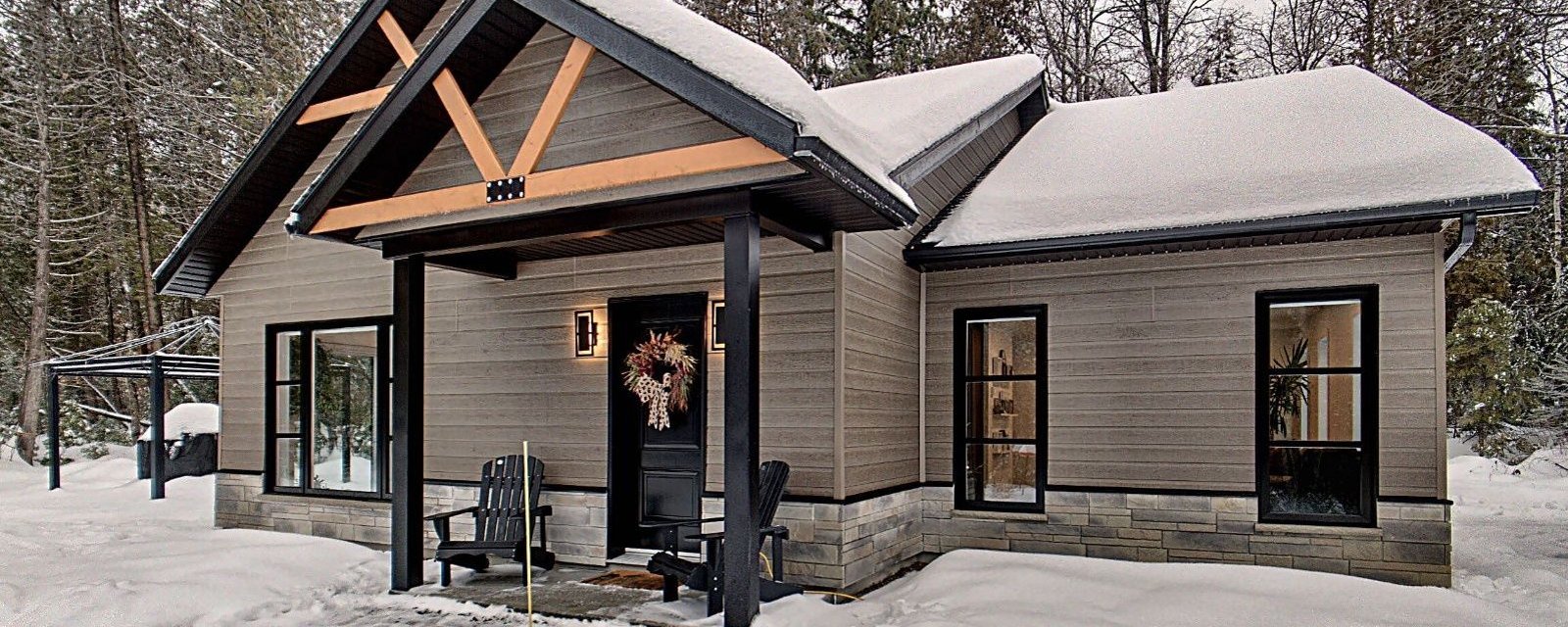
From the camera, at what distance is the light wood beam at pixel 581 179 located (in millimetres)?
4355

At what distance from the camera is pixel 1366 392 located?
18.7 ft

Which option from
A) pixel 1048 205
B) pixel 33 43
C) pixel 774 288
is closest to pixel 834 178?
pixel 774 288

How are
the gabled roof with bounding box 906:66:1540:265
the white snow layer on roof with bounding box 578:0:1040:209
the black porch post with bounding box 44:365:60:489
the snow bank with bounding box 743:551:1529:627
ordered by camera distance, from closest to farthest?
1. the white snow layer on roof with bounding box 578:0:1040:209
2. the snow bank with bounding box 743:551:1529:627
3. the gabled roof with bounding box 906:66:1540:265
4. the black porch post with bounding box 44:365:60:489

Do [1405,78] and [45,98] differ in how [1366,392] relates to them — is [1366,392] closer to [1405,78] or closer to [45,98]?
[1405,78]

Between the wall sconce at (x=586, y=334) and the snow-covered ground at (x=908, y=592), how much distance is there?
189 cm

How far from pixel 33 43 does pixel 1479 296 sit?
21741 mm

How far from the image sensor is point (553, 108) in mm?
4828

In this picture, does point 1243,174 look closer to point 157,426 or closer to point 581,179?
point 581,179

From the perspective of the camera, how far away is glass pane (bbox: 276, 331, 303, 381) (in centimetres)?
801

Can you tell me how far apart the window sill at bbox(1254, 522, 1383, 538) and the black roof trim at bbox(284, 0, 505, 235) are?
18.3 feet

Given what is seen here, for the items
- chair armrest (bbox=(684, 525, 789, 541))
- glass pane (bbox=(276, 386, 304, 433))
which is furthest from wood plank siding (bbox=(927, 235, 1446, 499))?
glass pane (bbox=(276, 386, 304, 433))

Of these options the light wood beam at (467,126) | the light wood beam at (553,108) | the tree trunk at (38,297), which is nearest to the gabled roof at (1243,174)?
the light wood beam at (553,108)

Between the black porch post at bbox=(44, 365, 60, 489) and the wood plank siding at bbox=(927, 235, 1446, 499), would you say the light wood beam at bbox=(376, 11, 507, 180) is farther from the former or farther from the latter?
the black porch post at bbox=(44, 365, 60, 489)

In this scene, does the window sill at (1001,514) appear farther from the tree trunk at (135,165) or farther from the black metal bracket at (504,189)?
the tree trunk at (135,165)
